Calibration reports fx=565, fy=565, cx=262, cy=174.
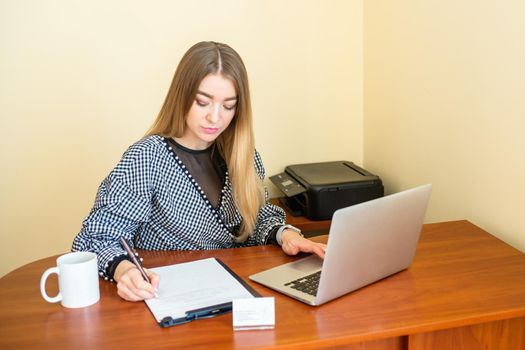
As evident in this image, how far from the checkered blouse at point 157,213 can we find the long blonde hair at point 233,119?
38 mm

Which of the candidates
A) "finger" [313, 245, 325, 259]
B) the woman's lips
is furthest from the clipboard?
the woman's lips

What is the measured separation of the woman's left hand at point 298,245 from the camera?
1.50 metres

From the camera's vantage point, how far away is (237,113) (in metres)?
1.71

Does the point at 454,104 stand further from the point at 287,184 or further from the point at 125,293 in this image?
the point at 125,293

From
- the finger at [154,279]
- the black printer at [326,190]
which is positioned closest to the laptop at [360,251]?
the finger at [154,279]

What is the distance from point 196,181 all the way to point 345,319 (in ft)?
2.31

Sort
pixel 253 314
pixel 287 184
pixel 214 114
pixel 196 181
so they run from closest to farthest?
1. pixel 253 314
2. pixel 214 114
3. pixel 196 181
4. pixel 287 184

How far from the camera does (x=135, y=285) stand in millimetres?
1272

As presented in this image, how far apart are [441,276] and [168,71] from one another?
5.15 ft

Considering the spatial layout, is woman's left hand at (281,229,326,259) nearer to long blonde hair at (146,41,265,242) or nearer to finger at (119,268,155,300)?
long blonde hair at (146,41,265,242)

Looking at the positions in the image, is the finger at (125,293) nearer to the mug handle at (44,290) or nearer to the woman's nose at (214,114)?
the mug handle at (44,290)

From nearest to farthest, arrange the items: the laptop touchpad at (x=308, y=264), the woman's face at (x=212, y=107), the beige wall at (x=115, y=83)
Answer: the laptop touchpad at (x=308, y=264), the woman's face at (x=212, y=107), the beige wall at (x=115, y=83)

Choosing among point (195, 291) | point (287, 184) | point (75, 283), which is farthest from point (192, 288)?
point (287, 184)

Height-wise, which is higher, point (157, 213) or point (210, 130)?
point (210, 130)
